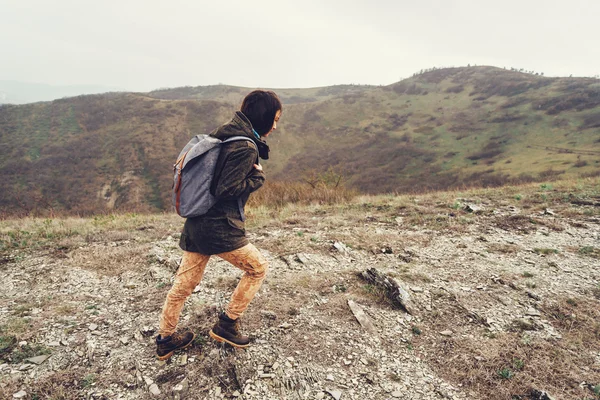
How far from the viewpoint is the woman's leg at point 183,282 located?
8.65 feet

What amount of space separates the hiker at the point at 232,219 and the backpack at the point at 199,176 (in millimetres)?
48

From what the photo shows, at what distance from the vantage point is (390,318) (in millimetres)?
3822

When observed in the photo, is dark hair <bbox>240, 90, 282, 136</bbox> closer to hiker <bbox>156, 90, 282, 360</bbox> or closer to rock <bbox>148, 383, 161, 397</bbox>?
hiker <bbox>156, 90, 282, 360</bbox>

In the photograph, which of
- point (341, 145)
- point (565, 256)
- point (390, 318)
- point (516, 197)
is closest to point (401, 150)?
point (341, 145)

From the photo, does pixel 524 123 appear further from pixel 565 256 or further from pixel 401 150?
pixel 565 256

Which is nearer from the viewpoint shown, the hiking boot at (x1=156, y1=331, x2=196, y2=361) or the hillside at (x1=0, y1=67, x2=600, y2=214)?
the hiking boot at (x1=156, y1=331, x2=196, y2=361)

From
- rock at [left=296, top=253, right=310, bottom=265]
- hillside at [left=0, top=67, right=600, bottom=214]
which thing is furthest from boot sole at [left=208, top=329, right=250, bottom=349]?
hillside at [left=0, top=67, right=600, bottom=214]

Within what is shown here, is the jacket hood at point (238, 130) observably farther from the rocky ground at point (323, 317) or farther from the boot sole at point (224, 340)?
the rocky ground at point (323, 317)

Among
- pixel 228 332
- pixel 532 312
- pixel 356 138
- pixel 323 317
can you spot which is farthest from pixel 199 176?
pixel 356 138

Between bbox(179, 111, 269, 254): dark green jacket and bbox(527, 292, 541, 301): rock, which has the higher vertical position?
bbox(179, 111, 269, 254): dark green jacket

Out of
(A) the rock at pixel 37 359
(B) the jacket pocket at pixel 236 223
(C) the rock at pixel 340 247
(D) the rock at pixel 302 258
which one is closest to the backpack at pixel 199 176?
(B) the jacket pocket at pixel 236 223

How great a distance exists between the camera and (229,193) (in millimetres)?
2361

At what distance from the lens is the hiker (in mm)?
2377

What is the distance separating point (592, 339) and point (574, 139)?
4189 cm
